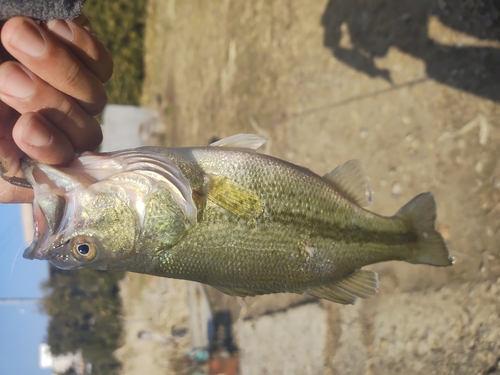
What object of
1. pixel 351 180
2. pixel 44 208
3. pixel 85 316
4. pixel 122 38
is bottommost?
pixel 85 316

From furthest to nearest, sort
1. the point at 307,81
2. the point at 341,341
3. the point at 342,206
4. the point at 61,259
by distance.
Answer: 1. the point at 307,81
2. the point at 341,341
3. the point at 342,206
4. the point at 61,259

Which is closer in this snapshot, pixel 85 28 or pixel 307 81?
pixel 85 28

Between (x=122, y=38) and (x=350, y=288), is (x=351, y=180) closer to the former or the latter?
(x=350, y=288)

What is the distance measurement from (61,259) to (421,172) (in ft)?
7.64

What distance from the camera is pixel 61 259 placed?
1.17 meters

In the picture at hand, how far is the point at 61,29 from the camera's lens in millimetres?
1243

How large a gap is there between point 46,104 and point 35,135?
0.57 ft

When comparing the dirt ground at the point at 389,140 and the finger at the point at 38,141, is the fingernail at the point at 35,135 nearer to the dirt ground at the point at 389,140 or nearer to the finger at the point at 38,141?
the finger at the point at 38,141

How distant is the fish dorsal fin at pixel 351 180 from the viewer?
1.53 metres

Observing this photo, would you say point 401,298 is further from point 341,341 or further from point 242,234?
point 242,234

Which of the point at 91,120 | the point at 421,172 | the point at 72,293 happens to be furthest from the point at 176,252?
the point at 72,293

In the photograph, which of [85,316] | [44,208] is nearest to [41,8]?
[44,208]

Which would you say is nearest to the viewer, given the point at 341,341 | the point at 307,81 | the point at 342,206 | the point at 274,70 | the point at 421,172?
the point at 342,206

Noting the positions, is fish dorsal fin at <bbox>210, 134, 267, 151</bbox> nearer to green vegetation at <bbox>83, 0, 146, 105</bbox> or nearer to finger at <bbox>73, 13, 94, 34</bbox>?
finger at <bbox>73, 13, 94, 34</bbox>
